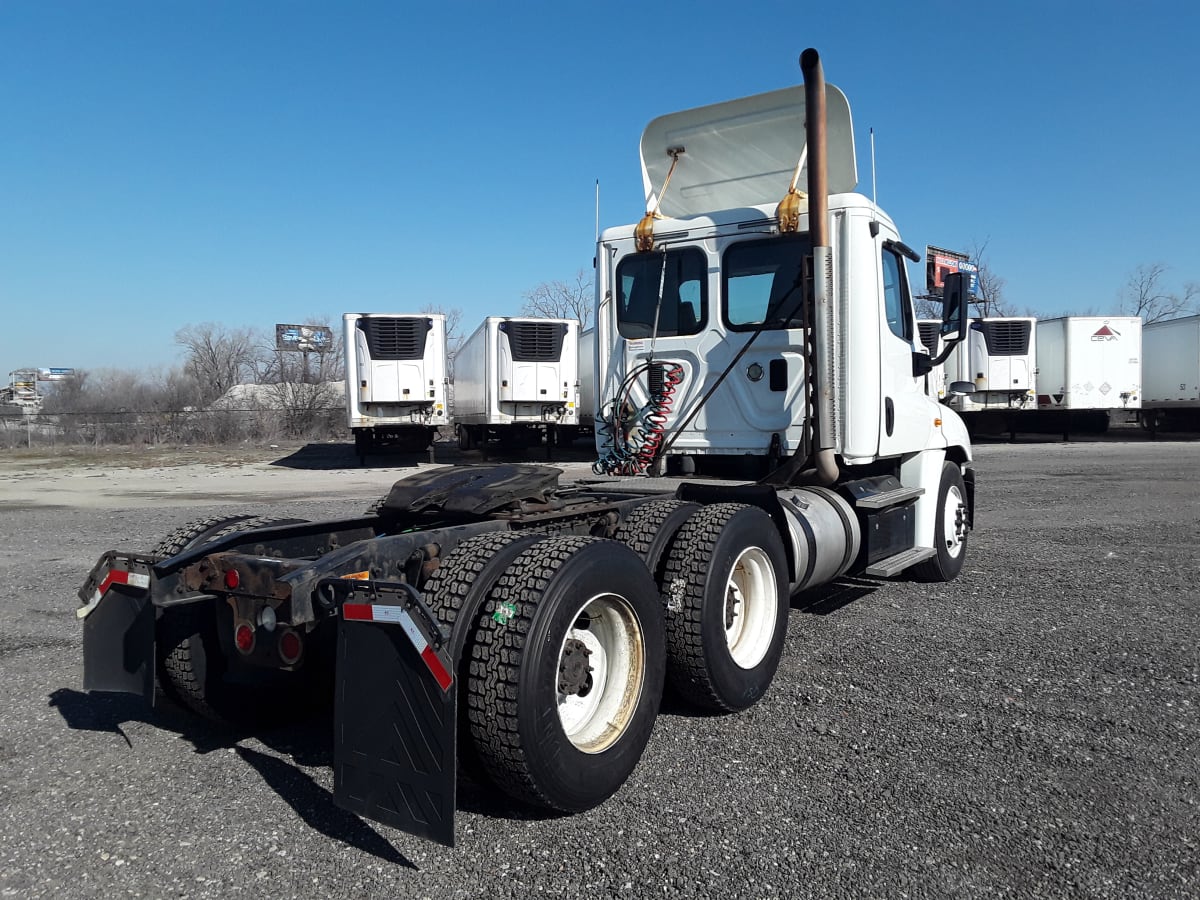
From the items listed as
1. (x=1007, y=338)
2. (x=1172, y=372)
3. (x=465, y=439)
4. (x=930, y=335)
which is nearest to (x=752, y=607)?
(x=930, y=335)

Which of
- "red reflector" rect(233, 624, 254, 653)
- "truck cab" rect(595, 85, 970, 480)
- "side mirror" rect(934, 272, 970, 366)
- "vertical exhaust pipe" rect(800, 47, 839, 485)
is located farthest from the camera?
"side mirror" rect(934, 272, 970, 366)

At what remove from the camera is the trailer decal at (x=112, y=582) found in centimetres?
363

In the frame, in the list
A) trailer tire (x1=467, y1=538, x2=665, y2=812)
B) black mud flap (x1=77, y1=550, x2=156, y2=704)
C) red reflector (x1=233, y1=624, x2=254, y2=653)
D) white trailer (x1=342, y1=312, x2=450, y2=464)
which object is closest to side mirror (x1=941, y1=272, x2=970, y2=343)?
trailer tire (x1=467, y1=538, x2=665, y2=812)

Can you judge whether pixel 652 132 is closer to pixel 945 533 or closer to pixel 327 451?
pixel 945 533

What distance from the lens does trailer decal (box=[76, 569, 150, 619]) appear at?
3629 millimetres

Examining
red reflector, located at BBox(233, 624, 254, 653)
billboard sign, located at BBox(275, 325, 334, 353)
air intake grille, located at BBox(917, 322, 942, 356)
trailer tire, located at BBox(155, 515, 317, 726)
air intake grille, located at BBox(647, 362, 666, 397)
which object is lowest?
trailer tire, located at BBox(155, 515, 317, 726)

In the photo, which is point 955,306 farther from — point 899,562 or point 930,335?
point 899,562

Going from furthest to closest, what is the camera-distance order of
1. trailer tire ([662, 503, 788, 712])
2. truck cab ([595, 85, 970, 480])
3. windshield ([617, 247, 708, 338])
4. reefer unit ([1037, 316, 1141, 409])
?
reefer unit ([1037, 316, 1141, 409]) → windshield ([617, 247, 708, 338]) → truck cab ([595, 85, 970, 480]) → trailer tire ([662, 503, 788, 712])

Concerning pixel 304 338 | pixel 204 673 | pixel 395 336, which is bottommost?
pixel 204 673

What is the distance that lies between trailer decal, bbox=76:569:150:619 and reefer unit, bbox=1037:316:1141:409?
27.3 m

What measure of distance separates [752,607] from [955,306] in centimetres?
306

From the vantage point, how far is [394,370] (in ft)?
67.8

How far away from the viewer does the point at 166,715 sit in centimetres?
441

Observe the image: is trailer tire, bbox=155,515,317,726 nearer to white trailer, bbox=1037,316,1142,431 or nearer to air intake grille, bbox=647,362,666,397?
air intake grille, bbox=647,362,666,397
